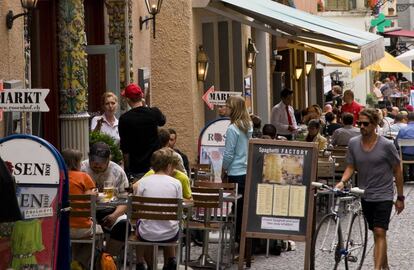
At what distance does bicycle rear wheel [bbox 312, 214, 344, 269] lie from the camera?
11836mm

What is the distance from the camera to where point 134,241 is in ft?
37.0

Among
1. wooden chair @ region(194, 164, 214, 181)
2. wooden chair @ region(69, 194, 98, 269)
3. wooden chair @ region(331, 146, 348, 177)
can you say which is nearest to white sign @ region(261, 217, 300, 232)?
wooden chair @ region(69, 194, 98, 269)

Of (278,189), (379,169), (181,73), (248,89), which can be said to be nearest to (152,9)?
(181,73)

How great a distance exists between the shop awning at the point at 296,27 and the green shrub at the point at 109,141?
17.5 ft

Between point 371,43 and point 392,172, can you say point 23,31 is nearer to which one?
point 392,172

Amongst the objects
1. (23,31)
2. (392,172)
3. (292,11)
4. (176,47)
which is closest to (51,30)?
(23,31)

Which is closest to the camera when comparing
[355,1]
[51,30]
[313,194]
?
[313,194]

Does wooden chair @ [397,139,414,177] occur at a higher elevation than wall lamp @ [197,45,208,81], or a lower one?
lower

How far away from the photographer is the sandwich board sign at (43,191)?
9.75m

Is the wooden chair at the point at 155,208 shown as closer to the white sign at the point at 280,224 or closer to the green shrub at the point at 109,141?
the white sign at the point at 280,224

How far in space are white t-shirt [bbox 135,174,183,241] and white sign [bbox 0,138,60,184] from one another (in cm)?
159

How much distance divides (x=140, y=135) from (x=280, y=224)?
2233 millimetres

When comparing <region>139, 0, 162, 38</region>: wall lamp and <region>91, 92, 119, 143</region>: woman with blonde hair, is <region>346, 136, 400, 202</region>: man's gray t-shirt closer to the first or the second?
<region>91, 92, 119, 143</region>: woman with blonde hair

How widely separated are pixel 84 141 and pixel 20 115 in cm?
259
